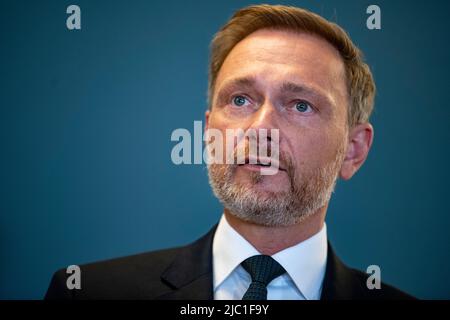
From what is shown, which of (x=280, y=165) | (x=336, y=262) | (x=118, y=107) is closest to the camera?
(x=280, y=165)

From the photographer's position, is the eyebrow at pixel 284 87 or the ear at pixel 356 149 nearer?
the eyebrow at pixel 284 87

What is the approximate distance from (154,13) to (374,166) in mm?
855

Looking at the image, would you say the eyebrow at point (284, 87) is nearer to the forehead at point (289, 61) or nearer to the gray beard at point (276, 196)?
the forehead at point (289, 61)

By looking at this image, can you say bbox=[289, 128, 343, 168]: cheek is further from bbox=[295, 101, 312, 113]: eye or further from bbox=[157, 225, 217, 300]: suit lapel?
bbox=[157, 225, 217, 300]: suit lapel

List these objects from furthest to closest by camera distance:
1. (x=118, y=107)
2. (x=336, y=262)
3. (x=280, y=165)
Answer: (x=118, y=107) → (x=336, y=262) → (x=280, y=165)

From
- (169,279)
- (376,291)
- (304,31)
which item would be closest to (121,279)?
(169,279)

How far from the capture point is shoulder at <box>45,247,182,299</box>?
134cm

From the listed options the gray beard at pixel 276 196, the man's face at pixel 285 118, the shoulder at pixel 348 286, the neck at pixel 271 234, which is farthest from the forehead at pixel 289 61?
the shoulder at pixel 348 286

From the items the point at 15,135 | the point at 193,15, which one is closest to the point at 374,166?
the point at 193,15

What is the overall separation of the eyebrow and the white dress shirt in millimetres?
401

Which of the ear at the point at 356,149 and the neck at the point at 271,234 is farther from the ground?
the ear at the point at 356,149

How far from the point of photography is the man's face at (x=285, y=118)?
50.3 inches
